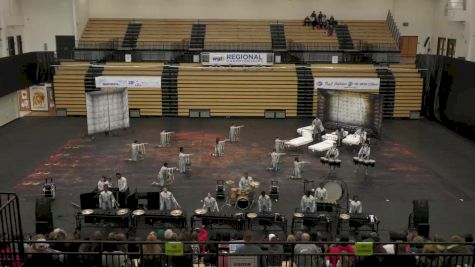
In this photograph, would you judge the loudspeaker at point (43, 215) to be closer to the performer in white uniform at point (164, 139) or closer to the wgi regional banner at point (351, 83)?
the performer in white uniform at point (164, 139)

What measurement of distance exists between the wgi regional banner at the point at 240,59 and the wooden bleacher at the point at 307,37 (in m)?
3.31

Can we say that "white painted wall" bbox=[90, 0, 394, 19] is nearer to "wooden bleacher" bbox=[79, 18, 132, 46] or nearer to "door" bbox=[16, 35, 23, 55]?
"wooden bleacher" bbox=[79, 18, 132, 46]

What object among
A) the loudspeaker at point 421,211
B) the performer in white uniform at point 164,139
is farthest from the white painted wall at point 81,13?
the loudspeaker at point 421,211

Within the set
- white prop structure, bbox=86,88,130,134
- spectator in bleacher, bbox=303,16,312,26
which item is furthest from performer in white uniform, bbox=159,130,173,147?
spectator in bleacher, bbox=303,16,312,26

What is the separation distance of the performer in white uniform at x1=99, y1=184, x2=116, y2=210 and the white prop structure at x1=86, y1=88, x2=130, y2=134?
32.9 ft

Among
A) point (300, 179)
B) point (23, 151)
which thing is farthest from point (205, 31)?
point (300, 179)

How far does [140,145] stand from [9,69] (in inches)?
404

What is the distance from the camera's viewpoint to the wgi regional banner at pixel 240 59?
32156 mm

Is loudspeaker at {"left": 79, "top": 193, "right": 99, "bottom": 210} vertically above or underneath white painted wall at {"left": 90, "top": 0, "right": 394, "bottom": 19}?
underneath

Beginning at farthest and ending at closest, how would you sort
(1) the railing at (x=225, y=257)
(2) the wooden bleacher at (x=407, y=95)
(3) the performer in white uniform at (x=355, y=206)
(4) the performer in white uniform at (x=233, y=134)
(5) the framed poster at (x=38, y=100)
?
(5) the framed poster at (x=38, y=100)
(2) the wooden bleacher at (x=407, y=95)
(4) the performer in white uniform at (x=233, y=134)
(3) the performer in white uniform at (x=355, y=206)
(1) the railing at (x=225, y=257)

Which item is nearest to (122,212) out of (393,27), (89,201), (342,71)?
(89,201)

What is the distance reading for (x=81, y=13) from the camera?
3525 cm

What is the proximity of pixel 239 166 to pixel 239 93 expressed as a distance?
11556mm

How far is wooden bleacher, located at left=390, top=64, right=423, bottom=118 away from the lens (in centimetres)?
3178
